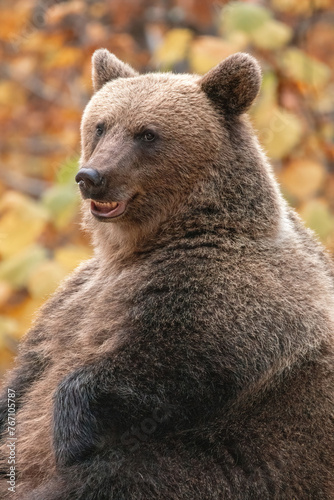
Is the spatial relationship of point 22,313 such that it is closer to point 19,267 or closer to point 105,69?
point 19,267

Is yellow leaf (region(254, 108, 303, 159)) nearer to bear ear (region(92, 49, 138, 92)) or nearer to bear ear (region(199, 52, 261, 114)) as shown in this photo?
bear ear (region(92, 49, 138, 92))

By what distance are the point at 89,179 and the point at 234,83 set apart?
119cm

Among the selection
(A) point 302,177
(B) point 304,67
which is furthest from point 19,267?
(B) point 304,67

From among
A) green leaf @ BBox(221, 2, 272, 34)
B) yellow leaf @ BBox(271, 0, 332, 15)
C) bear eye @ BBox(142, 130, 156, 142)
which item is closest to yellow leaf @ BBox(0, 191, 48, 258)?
green leaf @ BBox(221, 2, 272, 34)

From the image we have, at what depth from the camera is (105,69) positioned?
18.7ft

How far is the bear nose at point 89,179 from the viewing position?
181 inches

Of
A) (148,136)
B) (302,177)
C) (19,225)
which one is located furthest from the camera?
(302,177)

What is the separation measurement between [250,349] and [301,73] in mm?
5614

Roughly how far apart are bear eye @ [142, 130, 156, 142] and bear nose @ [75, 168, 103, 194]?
18.8 inches

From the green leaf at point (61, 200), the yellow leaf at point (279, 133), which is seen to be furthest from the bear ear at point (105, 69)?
the yellow leaf at point (279, 133)

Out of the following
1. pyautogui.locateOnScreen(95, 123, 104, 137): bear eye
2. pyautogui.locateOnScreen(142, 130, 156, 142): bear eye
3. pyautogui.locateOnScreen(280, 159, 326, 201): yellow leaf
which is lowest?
pyautogui.locateOnScreen(280, 159, 326, 201): yellow leaf

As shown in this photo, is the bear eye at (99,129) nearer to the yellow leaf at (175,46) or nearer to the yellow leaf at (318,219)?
the yellow leaf at (318,219)

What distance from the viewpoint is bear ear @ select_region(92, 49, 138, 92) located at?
5699mm

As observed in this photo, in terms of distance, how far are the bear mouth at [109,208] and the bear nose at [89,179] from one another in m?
0.18
